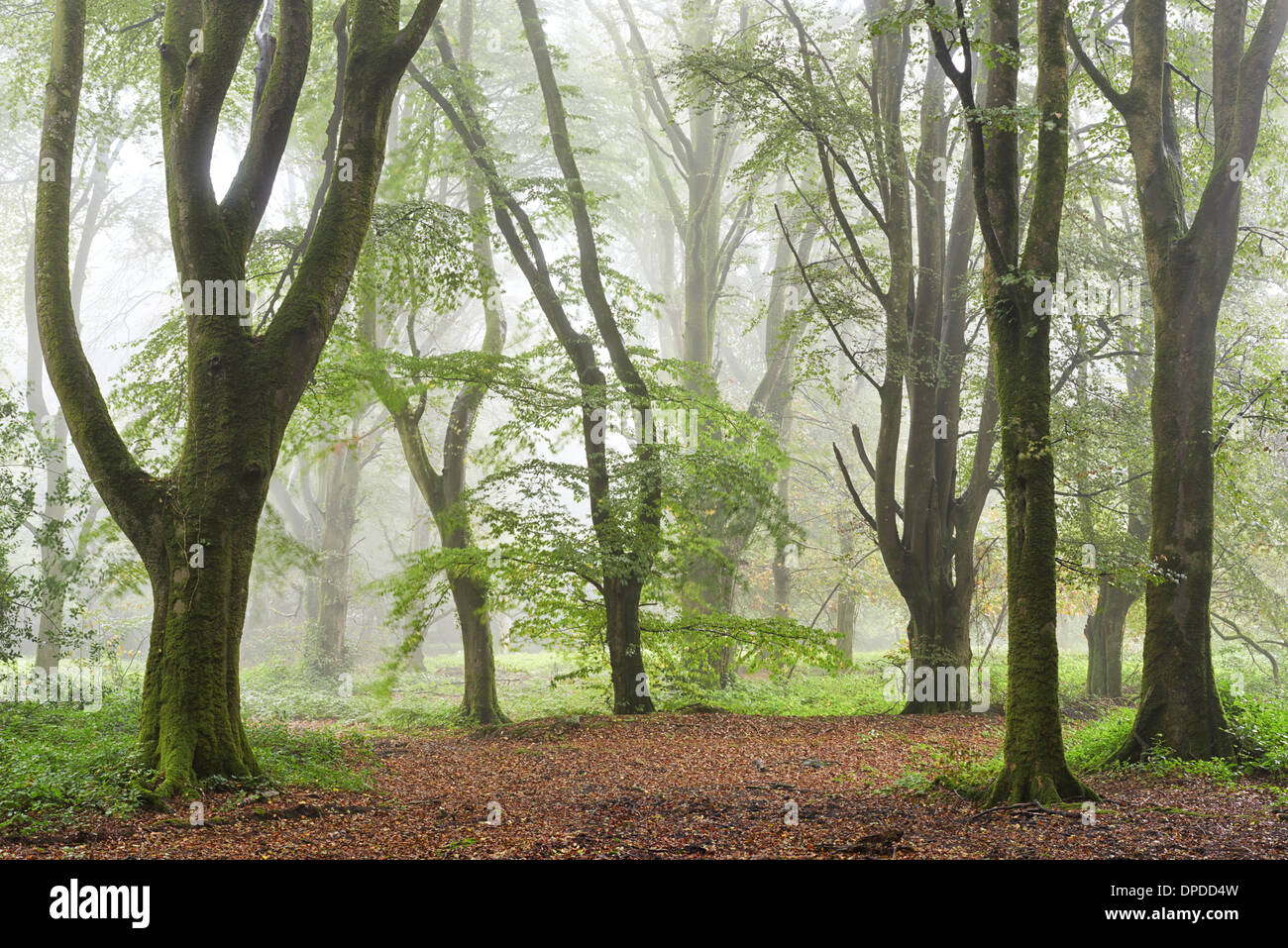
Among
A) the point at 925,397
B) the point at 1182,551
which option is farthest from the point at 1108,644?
the point at 1182,551

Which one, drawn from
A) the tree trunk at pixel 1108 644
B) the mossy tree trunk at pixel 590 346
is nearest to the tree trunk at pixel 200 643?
the mossy tree trunk at pixel 590 346

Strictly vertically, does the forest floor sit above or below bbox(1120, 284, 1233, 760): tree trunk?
below

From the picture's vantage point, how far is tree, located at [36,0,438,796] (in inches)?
241

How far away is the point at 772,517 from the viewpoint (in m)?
11.4

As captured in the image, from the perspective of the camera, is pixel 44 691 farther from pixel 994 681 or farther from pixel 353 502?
pixel 994 681

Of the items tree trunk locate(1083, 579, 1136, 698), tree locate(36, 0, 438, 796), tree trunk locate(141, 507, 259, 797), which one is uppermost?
tree locate(36, 0, 438, 796)

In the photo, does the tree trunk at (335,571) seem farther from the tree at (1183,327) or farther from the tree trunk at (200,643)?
the tree at (1183,327)

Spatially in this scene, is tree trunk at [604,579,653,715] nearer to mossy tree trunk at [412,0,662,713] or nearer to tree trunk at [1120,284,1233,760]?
mossy tree trunk at [412,0,662,713]

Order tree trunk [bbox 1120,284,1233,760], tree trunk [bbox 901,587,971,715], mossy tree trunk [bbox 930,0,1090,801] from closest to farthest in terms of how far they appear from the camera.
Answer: mossy tree trunk [bbox 930,0,1090,801] → tree trunk [bbox 1120,284,1233,760] → tree trunk [bbox 901,587,971,715]

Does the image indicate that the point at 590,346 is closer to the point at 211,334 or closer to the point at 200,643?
the point at 211,334

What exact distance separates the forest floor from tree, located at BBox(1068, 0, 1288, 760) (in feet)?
2.55

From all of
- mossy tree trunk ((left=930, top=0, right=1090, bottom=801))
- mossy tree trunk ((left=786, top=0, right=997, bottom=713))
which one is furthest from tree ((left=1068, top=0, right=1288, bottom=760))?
mossy tree trunk ((left=786, top=0, right=997, bottom=713))
